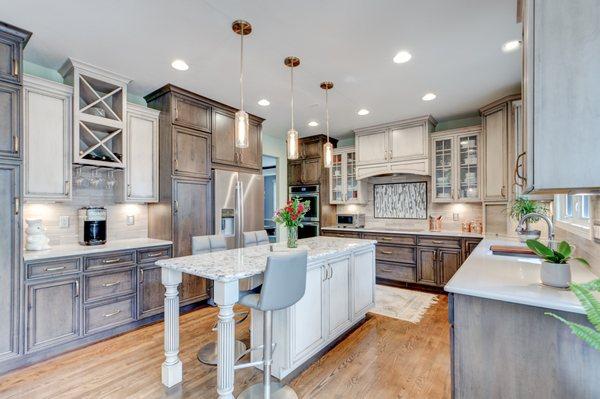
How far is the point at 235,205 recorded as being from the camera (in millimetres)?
4039

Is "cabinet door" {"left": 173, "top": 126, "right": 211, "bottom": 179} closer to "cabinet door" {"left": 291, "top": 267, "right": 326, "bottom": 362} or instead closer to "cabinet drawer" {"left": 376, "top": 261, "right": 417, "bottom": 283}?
"cabinet door" {"left": 291, "top": 267, "right": 326, "bottom": 362}

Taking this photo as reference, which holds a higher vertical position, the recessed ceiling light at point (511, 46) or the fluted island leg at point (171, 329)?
the recessed ceiling light at point (511, 46)

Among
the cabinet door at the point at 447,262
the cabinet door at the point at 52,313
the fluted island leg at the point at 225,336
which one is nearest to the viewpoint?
the fluted island leg at the point at 225,336

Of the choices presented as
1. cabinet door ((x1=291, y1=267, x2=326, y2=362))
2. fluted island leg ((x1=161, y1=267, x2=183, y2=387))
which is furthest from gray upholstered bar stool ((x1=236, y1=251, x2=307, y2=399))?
fluted island leg ((x1=161, y1=267, x2=183, y2=387))

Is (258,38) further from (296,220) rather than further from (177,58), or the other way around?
(296,220)

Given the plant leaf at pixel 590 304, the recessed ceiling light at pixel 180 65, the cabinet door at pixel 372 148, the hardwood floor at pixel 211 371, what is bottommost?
the hardwood floor at pixel 211 371

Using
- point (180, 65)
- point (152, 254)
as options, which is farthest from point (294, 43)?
point (152, 254)

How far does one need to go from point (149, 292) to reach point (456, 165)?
14.9ft

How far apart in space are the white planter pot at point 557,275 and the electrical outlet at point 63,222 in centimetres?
408

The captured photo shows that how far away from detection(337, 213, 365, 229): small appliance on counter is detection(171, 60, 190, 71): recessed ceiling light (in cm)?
361

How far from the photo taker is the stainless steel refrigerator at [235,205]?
387 cm

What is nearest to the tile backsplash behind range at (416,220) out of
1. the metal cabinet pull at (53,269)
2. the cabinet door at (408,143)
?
the cabinet door at (408,143)

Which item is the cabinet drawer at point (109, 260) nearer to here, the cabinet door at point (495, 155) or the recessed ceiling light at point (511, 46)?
the recessed ceiling light at point (511, 46)

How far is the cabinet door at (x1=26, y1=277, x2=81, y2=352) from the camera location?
239 cm
